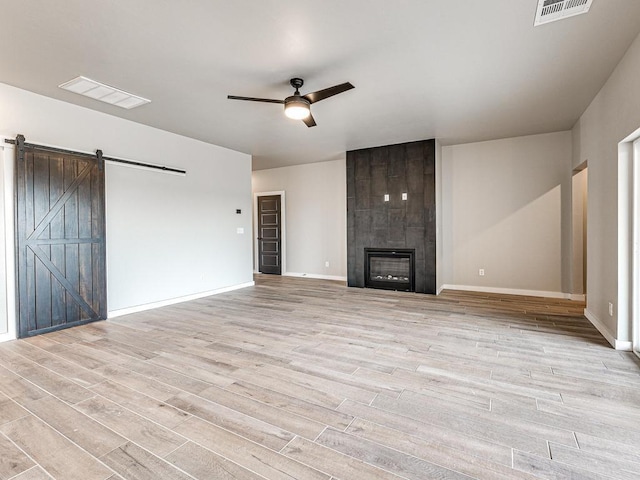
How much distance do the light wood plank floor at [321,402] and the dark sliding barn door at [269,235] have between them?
4.75 metres

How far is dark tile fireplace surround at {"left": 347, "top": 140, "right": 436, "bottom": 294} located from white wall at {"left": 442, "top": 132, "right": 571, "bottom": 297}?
2.17 feet

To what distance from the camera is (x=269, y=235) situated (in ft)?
29.8

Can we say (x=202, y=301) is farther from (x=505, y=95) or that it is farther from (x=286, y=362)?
(x=505, y=95)

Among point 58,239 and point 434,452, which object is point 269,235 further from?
point 434,452

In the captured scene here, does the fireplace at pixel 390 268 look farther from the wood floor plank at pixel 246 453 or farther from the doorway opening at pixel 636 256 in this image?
the wood floor plank at pixel 246 453

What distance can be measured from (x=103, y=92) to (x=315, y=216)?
519 centimetres

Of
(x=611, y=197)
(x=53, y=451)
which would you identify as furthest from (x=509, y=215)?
(x=53, y=451)

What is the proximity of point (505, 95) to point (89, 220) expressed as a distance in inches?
221

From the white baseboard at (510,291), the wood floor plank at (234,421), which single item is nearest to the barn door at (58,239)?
the wood floor plank at (234,421)

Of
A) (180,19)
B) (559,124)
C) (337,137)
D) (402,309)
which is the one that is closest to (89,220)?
(180,19)

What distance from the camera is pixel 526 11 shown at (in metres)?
2.53

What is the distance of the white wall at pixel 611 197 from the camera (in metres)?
3.16

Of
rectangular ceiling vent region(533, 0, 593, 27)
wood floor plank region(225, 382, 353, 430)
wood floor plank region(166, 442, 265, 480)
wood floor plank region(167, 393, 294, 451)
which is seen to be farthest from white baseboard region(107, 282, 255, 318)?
rectangular ceiling vent region(533, 0, 593, 27)

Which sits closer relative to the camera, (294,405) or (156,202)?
(294,405)
